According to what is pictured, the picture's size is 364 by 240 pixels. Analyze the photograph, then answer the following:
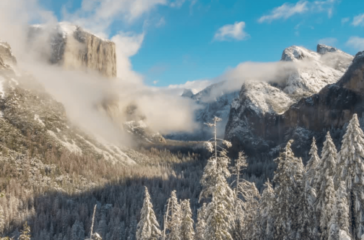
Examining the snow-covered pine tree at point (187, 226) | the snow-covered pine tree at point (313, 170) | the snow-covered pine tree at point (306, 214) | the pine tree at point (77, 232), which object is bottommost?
the pine tree at point (77, 232)

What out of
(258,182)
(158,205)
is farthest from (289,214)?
(258,182)

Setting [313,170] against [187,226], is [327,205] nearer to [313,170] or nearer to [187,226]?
[313,170]

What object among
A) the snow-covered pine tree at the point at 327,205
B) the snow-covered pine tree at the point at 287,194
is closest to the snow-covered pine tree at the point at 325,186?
the snow-covered pine tree at the point at 327,205

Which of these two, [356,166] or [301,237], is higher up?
[356,166]

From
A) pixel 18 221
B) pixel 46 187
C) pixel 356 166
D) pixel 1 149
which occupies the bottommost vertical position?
pixel 18 221

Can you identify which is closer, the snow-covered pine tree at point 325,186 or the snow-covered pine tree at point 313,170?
the snow-covered pine tree at point 325,186

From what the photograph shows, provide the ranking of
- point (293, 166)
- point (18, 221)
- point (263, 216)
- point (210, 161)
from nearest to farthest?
point (210, 161)
point (293, 166)
point (263, 216)
point (18, 221)

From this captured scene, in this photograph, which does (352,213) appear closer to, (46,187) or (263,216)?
(263,216)

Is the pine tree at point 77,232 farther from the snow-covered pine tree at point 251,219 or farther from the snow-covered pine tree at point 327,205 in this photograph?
the snow-covered pine tree at point 327,205

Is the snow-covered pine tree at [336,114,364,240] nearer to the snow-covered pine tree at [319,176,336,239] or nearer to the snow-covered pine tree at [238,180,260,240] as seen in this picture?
the snow-covered pine tree at [319,176,336,239]
